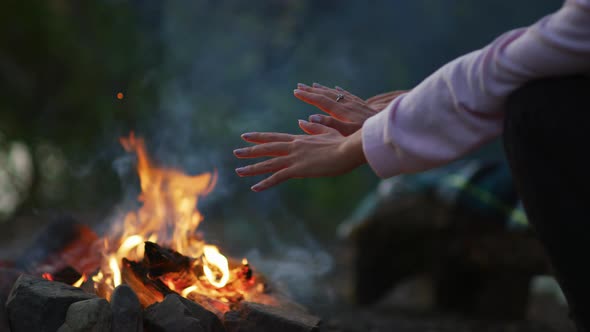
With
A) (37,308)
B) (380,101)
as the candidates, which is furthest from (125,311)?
(380,101)

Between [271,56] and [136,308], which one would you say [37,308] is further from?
[271,56]

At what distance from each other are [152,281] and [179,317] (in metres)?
0.29

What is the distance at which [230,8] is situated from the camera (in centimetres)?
516

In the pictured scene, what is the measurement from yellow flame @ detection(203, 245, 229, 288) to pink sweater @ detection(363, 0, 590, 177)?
753 mm

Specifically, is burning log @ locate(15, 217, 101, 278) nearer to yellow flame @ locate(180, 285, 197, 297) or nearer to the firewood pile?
the firewood pile

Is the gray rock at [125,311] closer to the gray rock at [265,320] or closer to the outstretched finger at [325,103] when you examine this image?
the gray rock at [265,320]

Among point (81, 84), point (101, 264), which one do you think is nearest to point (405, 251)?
point (101, 264)

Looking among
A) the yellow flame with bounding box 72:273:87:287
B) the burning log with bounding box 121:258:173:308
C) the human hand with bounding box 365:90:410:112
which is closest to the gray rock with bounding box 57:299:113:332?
the burning log with bounding box 121:258:173:308

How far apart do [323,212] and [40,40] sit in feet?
10.4

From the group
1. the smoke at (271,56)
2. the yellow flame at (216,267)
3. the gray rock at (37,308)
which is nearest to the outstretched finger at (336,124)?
the yellow flame at (216,267)

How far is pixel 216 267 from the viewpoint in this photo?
5.70 feet

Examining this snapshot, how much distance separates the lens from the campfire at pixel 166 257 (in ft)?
5.38

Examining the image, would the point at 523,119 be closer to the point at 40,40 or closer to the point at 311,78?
the point at 311,78

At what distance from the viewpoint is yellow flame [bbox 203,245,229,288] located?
1.72 m
